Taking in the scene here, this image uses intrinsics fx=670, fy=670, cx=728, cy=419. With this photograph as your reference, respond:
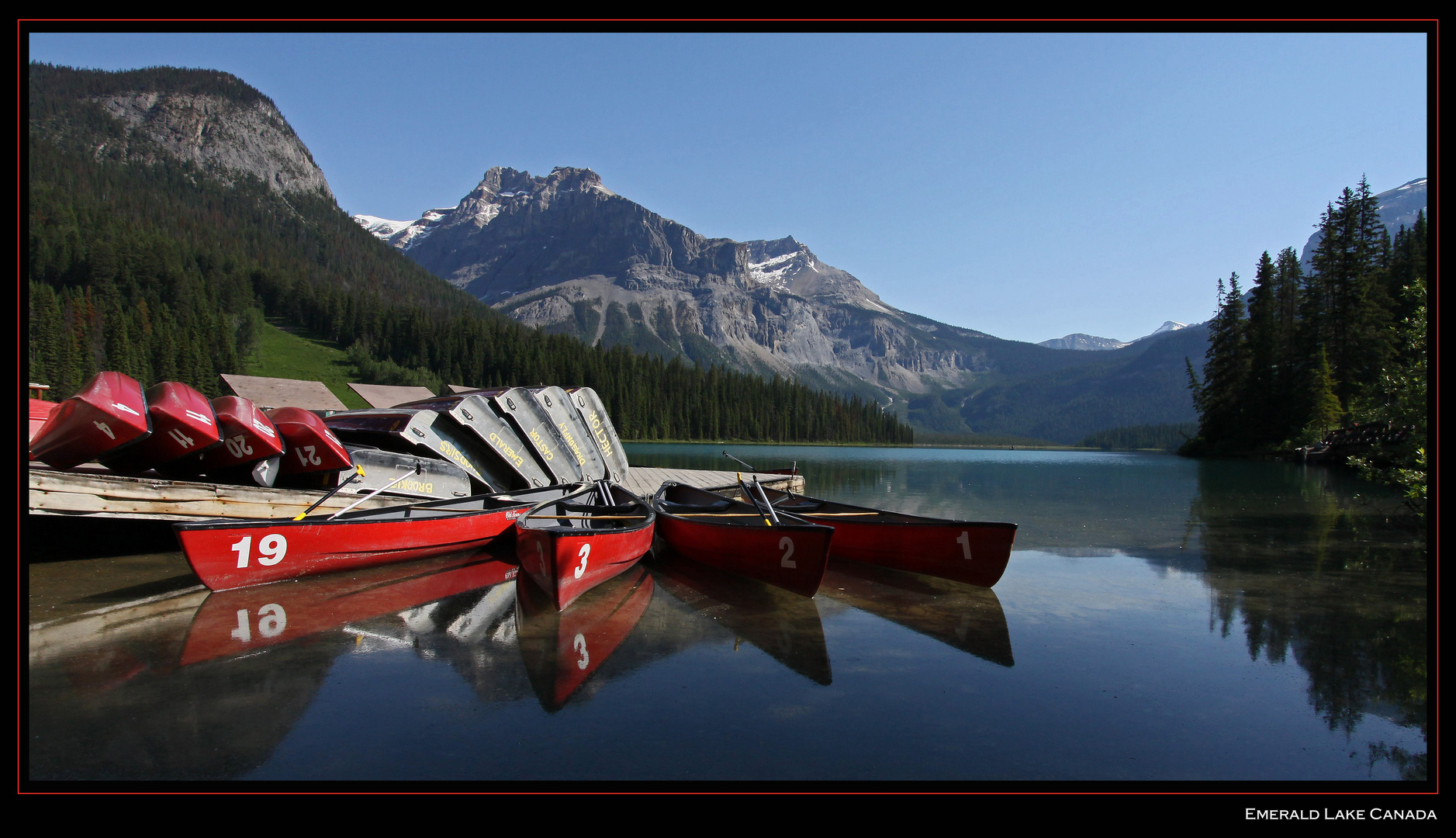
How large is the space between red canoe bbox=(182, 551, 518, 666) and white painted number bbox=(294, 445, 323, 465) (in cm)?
241

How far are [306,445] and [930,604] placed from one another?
35.1ft

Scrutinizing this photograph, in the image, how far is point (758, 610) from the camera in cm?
929

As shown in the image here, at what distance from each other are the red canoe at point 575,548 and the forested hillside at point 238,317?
8051cm

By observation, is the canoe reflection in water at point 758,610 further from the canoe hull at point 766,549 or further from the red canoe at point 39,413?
the red canoe at point 39,413

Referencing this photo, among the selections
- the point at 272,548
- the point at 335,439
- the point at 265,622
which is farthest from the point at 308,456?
the point at 265,622

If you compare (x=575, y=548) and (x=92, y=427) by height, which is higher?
(x=92, y=427)

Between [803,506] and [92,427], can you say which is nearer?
[92,427]

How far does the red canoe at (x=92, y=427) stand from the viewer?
29.9 feet

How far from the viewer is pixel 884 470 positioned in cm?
4394

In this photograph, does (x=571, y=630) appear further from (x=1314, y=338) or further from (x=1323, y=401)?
(x=1314, y=338)

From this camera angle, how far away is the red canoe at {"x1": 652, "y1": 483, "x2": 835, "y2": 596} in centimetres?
948
